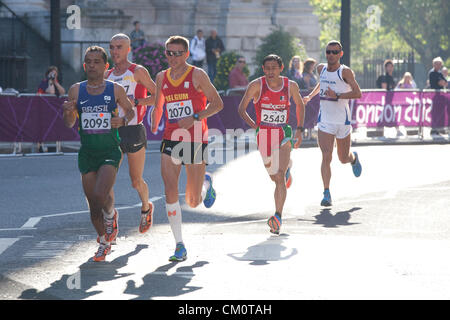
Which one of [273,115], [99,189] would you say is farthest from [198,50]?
[99,189]

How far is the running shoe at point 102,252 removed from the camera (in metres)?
8.54

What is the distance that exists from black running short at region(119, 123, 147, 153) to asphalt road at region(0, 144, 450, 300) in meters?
0.88

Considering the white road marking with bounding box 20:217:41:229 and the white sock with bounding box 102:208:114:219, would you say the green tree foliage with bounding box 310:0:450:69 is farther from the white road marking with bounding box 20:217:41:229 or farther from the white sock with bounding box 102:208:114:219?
the white sock with bounding box 102:208:114:219

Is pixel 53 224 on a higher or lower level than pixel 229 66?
lower

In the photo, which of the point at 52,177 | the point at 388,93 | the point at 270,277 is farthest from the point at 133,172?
the point at 388,93

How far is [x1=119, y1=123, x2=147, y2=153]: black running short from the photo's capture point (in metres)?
9.64

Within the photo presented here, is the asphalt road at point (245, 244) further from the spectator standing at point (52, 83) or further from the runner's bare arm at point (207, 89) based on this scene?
the spectator standing at point (52, 83)

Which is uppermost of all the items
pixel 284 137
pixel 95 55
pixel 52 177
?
pixel 95 55

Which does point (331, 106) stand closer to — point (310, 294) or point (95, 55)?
point (95, 55)

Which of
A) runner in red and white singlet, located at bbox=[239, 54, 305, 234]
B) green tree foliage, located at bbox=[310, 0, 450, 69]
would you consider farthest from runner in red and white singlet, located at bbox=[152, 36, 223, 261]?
green tree foliage, located at bbox=[310, 0, 450, 69]

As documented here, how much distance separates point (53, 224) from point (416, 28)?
188 ft

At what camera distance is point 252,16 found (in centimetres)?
3281

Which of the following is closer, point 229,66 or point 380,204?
point 380,204

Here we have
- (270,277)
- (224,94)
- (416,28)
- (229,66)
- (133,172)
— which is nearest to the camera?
(270,277)
